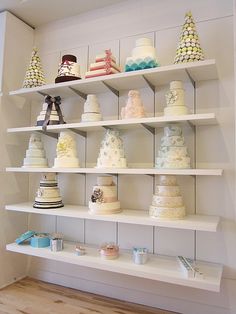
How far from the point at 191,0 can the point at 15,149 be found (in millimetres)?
1145

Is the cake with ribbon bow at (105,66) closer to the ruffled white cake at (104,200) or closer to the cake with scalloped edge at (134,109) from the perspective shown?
the cake with scalloped edge at (134,109)

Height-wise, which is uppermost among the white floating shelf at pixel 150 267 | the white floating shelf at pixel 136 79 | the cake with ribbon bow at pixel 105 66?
the cake with ribbon bow at pixel 105 66

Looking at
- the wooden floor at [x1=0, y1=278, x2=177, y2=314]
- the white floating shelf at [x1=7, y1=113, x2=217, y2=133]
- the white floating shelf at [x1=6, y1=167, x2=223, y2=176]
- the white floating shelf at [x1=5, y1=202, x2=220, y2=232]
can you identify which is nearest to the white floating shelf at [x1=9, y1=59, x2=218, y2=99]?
the white floating shelf at [x1=7, y1=113, x2=217, y2=133]

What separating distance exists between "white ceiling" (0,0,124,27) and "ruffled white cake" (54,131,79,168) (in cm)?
67

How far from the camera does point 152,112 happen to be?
1193 millimetres

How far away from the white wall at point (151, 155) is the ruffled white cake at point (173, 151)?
0.11 meters

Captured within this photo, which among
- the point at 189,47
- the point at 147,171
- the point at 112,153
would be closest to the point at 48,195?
the point at 112,153

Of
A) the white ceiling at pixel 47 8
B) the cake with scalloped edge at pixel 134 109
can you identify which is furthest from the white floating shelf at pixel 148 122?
the white ceiling at pixel 47 8

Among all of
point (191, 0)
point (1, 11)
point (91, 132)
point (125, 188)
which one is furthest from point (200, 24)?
point (1, 11)

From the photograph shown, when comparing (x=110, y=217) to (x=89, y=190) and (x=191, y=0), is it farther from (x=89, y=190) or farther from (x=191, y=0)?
(x=191, y=0)

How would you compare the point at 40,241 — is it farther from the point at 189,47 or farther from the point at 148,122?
the point at 189,47

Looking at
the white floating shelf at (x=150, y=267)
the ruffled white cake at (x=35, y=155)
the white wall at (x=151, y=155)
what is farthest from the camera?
the ruffled white cake at (x=35, y=155)

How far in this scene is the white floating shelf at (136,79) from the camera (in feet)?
3.24

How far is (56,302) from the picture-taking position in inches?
45.7
